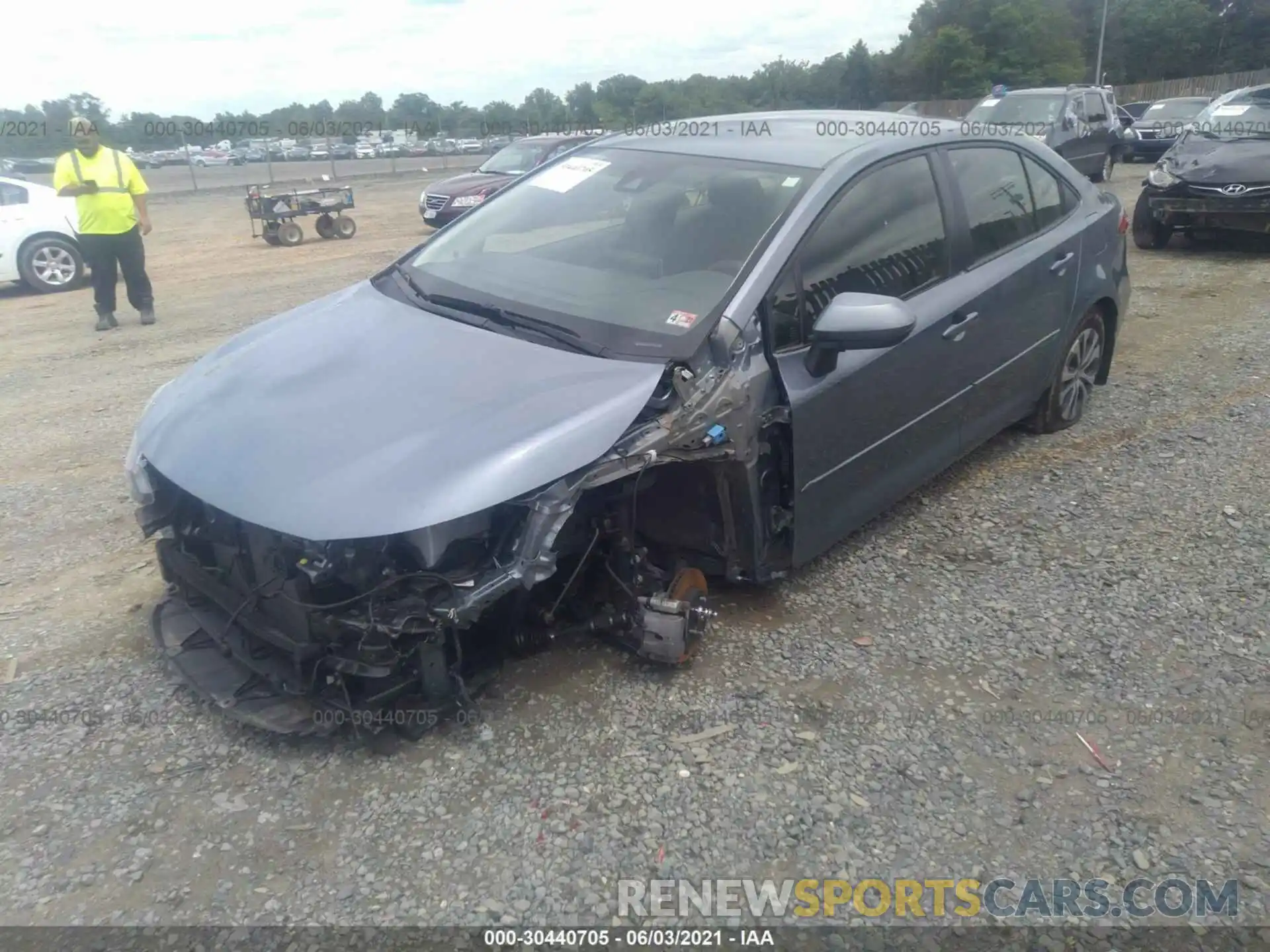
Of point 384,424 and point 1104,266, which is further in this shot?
point 1104,266

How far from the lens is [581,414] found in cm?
280

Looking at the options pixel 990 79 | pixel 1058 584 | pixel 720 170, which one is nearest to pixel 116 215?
pixel 720 170

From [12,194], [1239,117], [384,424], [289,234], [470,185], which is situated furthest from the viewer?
[470,185]

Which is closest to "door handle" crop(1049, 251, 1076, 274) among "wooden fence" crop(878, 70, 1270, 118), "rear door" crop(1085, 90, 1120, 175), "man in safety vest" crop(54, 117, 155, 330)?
"man in safety vest" crop(54, 117, 155, 330)

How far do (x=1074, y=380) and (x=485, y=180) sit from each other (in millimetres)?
11987

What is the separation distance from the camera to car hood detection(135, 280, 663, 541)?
254cm

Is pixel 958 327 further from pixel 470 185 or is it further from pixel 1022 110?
pixel 1022 110

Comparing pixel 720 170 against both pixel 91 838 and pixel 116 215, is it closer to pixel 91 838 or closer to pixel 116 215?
pixel 91 838

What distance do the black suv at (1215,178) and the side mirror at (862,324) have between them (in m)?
7.92

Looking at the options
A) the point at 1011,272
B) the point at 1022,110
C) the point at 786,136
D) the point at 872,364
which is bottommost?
the point at 872,364

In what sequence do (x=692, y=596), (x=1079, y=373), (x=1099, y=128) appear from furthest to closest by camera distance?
(x=1099, y=128)
(x=1079, y=373)
(x=692, y=596)

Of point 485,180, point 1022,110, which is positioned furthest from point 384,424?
point 1022,110

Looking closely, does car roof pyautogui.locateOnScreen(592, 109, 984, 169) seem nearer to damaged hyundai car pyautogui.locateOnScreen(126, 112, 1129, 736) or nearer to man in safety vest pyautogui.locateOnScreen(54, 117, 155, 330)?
damaged hyundai car pyautogui.locateOnScreen(126, 112, 1129, 736)

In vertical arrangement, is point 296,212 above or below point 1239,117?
below
